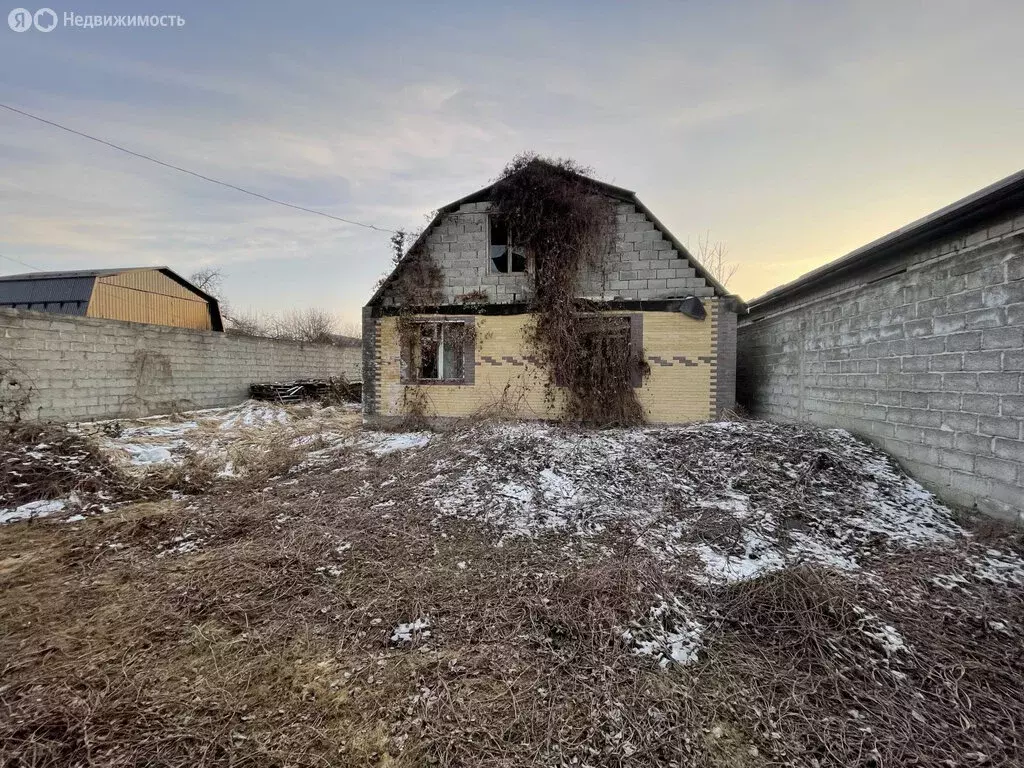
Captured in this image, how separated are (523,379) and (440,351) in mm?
2051

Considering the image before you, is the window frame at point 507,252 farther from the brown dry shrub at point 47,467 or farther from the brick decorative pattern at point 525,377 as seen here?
the brown dry shrub at point 47,467

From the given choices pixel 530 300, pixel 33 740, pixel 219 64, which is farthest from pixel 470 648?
pixel 219 64

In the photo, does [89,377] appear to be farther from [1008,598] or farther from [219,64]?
[1008,598]

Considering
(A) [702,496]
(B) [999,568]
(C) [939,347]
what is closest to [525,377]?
(A) [702,496]

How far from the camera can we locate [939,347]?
185 inches

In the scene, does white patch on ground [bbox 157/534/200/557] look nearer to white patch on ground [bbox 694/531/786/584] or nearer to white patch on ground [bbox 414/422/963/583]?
white patch on ground [bbox 414/422/963/583]

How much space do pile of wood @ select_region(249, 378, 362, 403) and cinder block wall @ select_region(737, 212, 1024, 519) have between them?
14.4 meters

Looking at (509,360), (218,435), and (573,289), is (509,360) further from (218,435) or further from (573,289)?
(218,435)

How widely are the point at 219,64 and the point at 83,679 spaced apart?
10018 millimetres

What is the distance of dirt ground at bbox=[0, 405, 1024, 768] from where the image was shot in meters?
2.09

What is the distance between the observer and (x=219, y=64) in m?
8.05

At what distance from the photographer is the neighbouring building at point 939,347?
3955 millimetres

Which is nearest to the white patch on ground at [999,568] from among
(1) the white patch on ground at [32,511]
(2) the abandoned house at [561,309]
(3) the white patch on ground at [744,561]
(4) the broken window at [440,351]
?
(3) the white patch on ground at [744,561]

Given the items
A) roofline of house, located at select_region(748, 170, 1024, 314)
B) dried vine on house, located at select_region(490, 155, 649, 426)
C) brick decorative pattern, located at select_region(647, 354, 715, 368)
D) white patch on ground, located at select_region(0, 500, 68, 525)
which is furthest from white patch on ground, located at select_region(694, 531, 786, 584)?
white patch on ground, located at select_region(0, 500, 68, 525)
